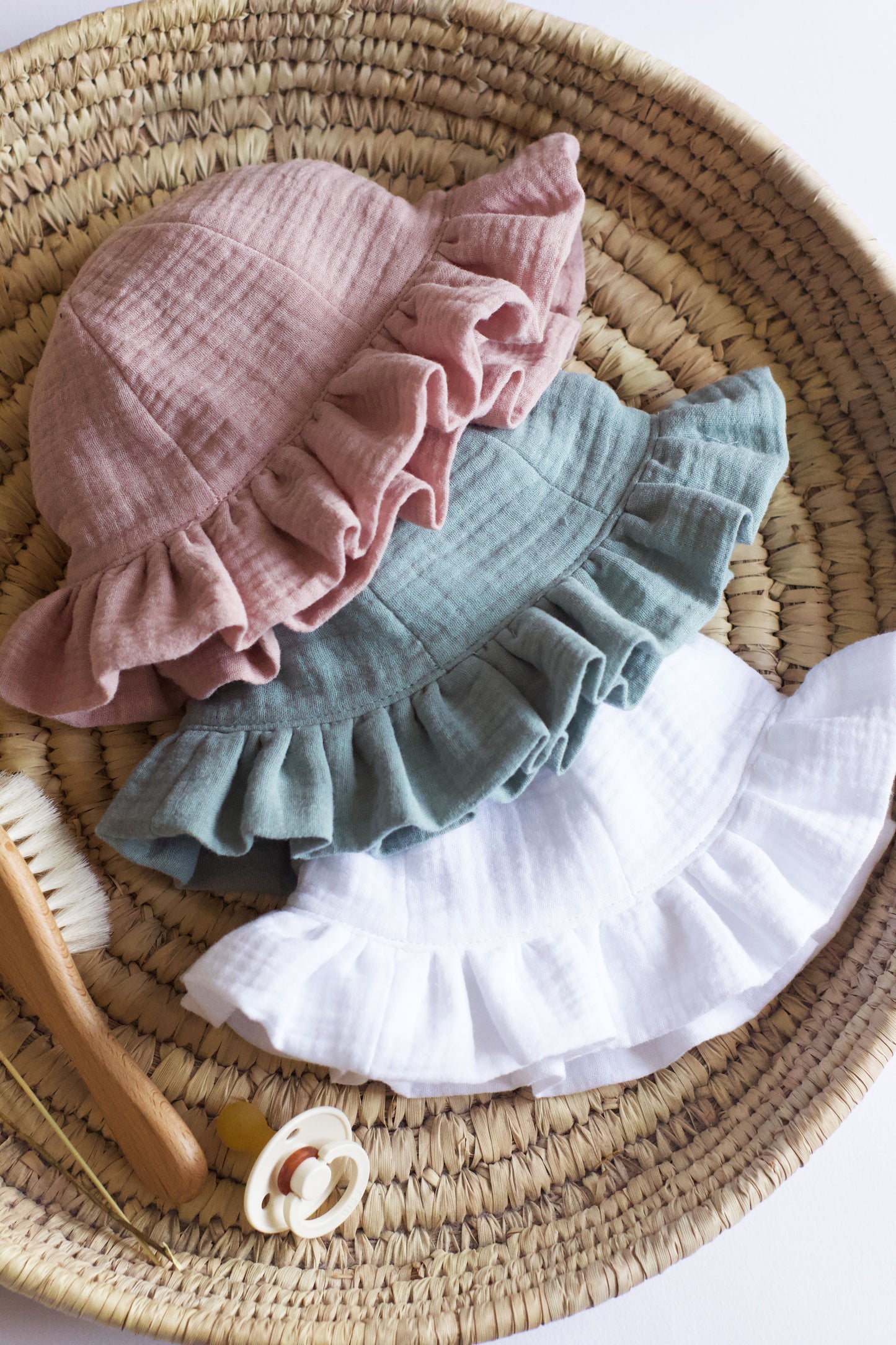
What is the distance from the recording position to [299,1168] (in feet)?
2.16

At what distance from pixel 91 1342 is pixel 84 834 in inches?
15.5

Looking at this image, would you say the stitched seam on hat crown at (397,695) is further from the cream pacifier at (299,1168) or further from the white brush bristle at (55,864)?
the cream pacifier at (299,1168)

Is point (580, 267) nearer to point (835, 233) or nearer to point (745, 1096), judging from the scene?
point (835, 233)

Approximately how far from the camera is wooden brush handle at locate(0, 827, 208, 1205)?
2.25ft

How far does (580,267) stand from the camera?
2.68 ft

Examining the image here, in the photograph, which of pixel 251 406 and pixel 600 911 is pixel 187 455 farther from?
pixel 600 911

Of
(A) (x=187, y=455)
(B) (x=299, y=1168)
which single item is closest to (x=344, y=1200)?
(B) (x=299, y=1168)

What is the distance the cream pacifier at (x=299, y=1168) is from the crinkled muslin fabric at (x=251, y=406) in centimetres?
30

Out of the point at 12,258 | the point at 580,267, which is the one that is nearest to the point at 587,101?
the point at 580,267

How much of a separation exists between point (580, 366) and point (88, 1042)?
0.65m

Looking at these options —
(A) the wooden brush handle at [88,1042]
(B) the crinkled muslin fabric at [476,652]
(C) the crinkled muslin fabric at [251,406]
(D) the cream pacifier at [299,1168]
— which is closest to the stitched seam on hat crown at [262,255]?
(C) the crinkled muslin fabric at [251,406]

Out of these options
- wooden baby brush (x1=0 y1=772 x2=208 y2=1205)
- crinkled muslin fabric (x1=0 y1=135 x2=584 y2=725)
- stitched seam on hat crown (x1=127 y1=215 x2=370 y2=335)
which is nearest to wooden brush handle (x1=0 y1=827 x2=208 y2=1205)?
wooden baby brush (x1=0 y1=772 x2=208 y2=1205)

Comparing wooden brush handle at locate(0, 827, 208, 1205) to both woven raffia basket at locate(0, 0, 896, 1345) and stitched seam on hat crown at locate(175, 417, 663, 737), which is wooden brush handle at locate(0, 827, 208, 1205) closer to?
woven raffia basket at locate(0, 0, 896, 1345)

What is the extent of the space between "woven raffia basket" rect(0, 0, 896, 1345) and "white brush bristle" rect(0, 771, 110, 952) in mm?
16
